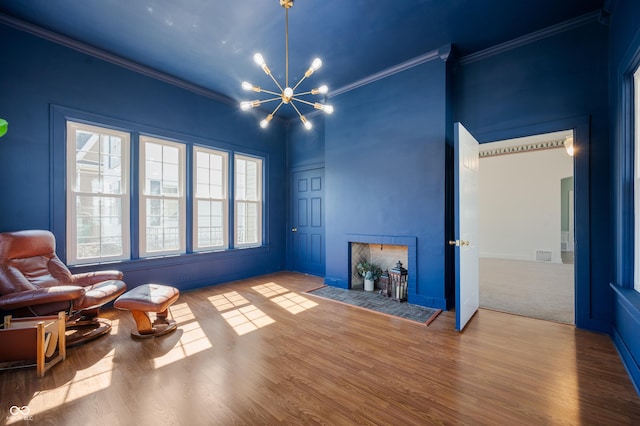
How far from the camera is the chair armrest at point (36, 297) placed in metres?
2.24

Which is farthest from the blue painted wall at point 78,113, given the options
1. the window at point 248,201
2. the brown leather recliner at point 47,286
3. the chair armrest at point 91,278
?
the chair armrest at point 91,278

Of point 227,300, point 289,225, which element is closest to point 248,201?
point 289,225

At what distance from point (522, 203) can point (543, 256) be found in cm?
148

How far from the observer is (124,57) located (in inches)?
145

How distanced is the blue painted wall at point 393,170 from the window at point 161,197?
2.45 meters

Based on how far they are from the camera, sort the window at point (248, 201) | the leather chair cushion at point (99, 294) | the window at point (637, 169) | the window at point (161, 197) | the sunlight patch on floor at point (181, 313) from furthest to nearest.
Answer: the window at point (248, 201)
the window at point (161, 197)
the sunlight patch on floor at point (181, 313)
the leather chair cushion at point (99, 294)
the window at point (637, 169)

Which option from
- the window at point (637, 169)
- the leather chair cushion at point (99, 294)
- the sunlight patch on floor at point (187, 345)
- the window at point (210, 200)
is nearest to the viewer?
the window at point (637, 169)

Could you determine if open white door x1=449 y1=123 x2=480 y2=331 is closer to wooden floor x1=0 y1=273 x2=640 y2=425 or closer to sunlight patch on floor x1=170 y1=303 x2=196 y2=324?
wooden floor x1=0 y1=273 x2=640 y2=425

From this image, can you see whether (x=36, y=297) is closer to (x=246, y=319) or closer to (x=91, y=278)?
(x=91, y=278)

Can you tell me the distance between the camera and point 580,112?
2943mm

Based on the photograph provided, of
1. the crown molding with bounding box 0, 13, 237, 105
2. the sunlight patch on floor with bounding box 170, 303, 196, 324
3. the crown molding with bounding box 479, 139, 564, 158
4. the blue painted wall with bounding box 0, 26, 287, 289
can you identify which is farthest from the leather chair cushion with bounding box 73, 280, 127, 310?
the crown molding with bounding box 479, 139, 564, 158

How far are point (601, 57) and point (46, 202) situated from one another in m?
6.34

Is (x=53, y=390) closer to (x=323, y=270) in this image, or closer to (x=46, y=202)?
(x=46, y=202)

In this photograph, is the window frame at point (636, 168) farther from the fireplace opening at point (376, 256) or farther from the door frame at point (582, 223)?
the fireplace opening at point (376, 256)
